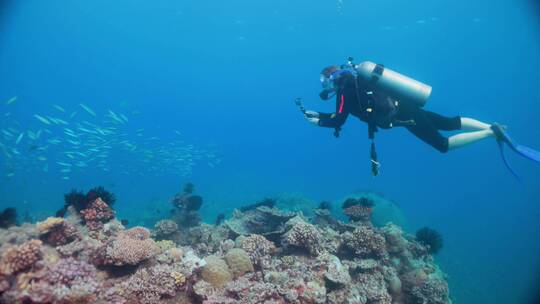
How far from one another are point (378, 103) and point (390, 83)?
0.74m

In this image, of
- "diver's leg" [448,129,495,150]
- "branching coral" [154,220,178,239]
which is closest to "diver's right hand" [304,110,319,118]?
"diver's leg" [448,129,495,150]

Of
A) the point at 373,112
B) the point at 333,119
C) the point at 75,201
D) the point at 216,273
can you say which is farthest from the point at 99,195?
the point at 373,112

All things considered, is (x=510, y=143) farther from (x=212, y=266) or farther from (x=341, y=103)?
(x=212, y=266)

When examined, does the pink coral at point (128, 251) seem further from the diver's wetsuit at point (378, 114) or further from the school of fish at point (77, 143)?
the school of fish at point (77, 143)

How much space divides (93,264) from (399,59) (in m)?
93.6

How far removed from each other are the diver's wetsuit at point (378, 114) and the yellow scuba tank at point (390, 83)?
0.31 m

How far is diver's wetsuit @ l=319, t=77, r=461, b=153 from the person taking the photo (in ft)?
28.0

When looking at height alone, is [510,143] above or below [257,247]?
above

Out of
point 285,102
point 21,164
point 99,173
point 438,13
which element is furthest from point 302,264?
point 285,102

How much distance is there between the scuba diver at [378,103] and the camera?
28.0 feet

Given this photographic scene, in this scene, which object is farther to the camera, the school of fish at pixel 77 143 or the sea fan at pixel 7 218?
the school of fish at pixel 77 143

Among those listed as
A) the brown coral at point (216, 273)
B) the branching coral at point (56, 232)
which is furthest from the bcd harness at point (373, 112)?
the branching coral at point (56, 232)

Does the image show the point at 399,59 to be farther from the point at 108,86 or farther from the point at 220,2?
the point at 108,86

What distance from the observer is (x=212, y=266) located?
22.1ft
